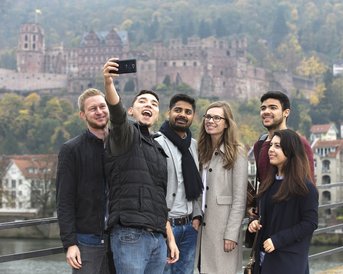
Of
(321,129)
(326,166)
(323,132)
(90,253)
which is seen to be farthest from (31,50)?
(90,253)

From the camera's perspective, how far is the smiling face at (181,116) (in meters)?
3.64

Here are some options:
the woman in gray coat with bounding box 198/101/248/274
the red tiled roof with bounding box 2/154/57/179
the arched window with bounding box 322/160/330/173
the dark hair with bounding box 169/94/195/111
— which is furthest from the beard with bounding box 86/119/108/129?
the arched window with bounding box 322/160/330/173

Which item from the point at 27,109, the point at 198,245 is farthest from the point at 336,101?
the point at 198,245

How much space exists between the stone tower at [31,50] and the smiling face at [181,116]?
221 ft

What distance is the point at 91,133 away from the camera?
10.6 ft

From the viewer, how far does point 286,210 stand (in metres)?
3.39

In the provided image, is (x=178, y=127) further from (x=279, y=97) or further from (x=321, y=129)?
(x=321, y=129)

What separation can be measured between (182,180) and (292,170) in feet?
1.59

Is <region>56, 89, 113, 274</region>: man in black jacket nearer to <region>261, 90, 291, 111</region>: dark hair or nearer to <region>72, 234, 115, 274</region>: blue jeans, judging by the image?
<region>72, 234, 115, 274</region>: blue jeans

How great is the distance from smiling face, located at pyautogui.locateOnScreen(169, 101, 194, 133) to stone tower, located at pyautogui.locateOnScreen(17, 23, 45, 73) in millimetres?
67252

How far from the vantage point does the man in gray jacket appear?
3525 mm

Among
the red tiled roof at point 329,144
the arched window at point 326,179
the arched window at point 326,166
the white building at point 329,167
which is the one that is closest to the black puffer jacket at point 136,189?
the white building at point 329,167

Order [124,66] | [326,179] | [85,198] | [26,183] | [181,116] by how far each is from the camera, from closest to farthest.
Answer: [124,66] → [85,198] → [181,116] → [26,183] → [326,179]

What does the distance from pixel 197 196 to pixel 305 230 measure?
0.50 metres
